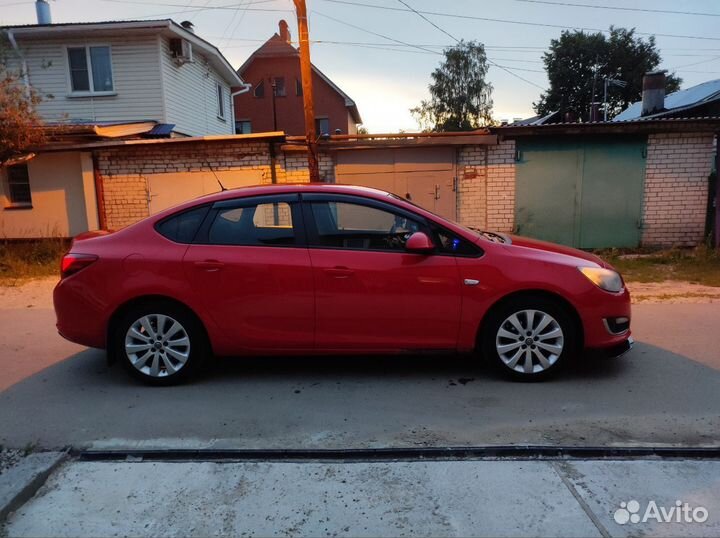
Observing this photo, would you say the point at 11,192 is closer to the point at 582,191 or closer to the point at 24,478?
the point at 24,478

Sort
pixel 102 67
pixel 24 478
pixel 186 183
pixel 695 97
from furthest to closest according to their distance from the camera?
pixel 695 97 < pixel 102 67 < pixel 186 183 < pixel 24 478

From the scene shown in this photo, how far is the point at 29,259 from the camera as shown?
1147 cm

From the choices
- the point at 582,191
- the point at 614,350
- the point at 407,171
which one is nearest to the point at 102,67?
the point at 407,171

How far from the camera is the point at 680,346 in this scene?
207 inches

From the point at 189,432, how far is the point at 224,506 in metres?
1.00

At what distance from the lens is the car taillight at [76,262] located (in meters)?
4.42

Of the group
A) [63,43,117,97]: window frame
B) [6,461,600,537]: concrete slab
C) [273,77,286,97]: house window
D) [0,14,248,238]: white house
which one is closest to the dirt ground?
[6,461,600,537]: concrete slab

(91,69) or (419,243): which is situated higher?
(91,69)

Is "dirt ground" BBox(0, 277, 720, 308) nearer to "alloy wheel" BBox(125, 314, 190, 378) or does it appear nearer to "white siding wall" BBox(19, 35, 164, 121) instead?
"alloy wheel" BBox(125, 314, 190, 378)

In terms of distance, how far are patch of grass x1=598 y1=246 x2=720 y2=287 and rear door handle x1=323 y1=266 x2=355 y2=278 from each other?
640 cm

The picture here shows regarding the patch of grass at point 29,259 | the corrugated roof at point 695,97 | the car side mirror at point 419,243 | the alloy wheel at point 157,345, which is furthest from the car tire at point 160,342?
the corrugated roof at point 695,97

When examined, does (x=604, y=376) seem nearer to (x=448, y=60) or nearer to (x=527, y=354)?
(x=527, y=354)

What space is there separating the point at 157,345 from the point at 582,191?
9.78 m

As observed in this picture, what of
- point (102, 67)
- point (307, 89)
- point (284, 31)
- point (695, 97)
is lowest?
point (307, 89)
